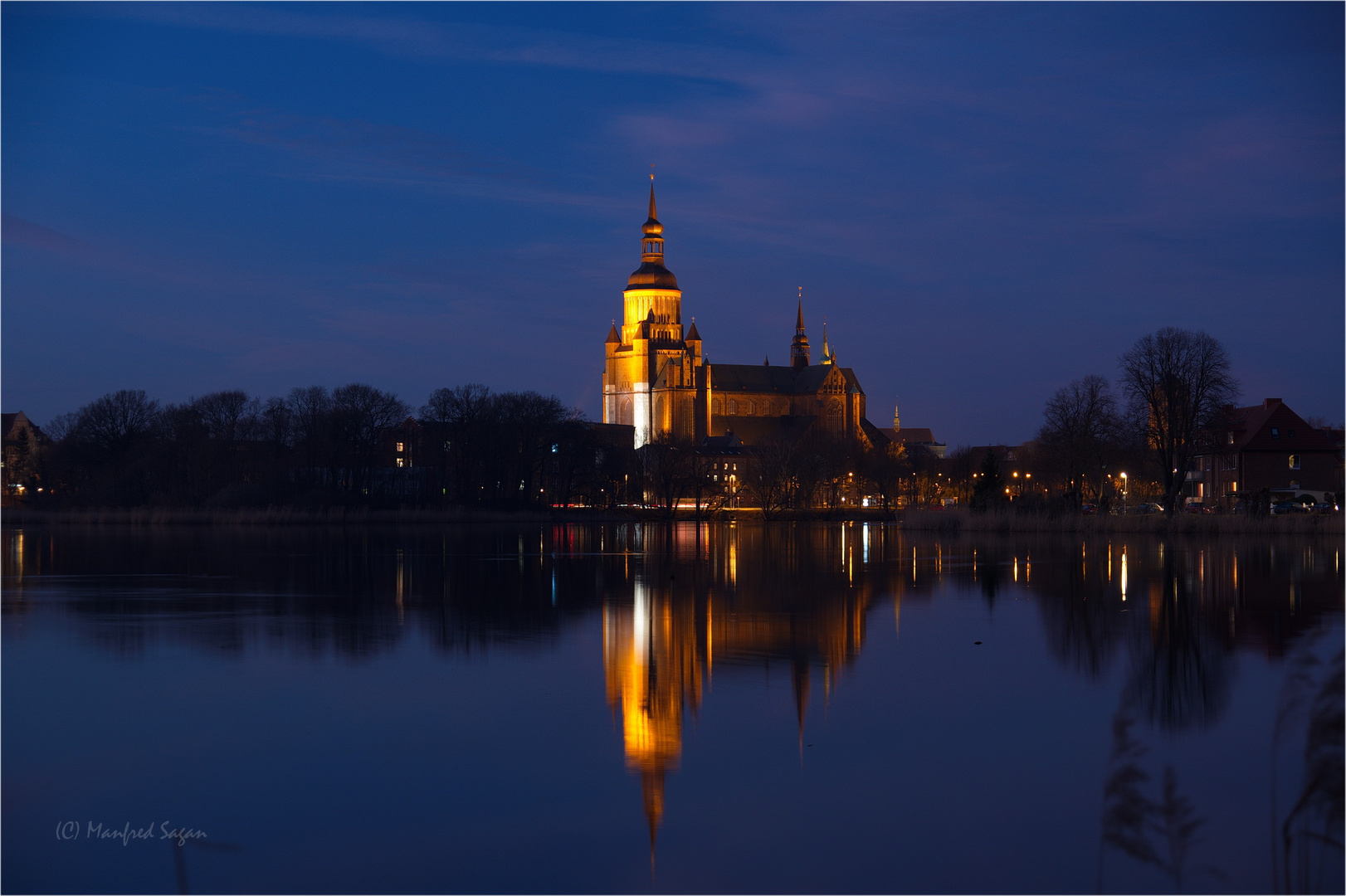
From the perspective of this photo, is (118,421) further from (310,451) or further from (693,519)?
(693,519)

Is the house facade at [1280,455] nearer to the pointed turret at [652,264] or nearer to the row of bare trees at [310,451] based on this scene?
the row of bare trees at [310,451]

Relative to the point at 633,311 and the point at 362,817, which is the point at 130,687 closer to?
the point at 362,817

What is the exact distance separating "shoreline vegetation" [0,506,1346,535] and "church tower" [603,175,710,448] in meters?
67.7

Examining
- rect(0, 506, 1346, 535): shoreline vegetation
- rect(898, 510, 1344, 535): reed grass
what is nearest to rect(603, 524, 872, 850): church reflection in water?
rect(898, 510, 1344, 535): reed grass

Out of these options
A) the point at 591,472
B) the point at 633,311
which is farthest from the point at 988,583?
the point at 633,311

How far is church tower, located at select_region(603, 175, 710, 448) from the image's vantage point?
174000 mm

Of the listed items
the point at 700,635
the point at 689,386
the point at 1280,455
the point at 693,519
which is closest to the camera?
the point at 700,635

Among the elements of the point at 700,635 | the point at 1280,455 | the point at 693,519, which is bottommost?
the point at 693,519

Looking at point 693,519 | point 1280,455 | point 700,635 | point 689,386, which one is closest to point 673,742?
point 700,635

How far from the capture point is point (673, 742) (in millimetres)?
11781

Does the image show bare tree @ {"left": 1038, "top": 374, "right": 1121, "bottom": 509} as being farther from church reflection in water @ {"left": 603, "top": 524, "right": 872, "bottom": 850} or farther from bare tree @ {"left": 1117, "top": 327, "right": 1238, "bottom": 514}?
church reflection in water @ {"left": 603, "top": 524, "right": 872, "bottom": 850}

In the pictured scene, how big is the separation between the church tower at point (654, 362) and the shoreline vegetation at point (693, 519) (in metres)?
67.7

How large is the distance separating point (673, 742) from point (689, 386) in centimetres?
16338

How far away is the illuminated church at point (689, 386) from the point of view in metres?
175
